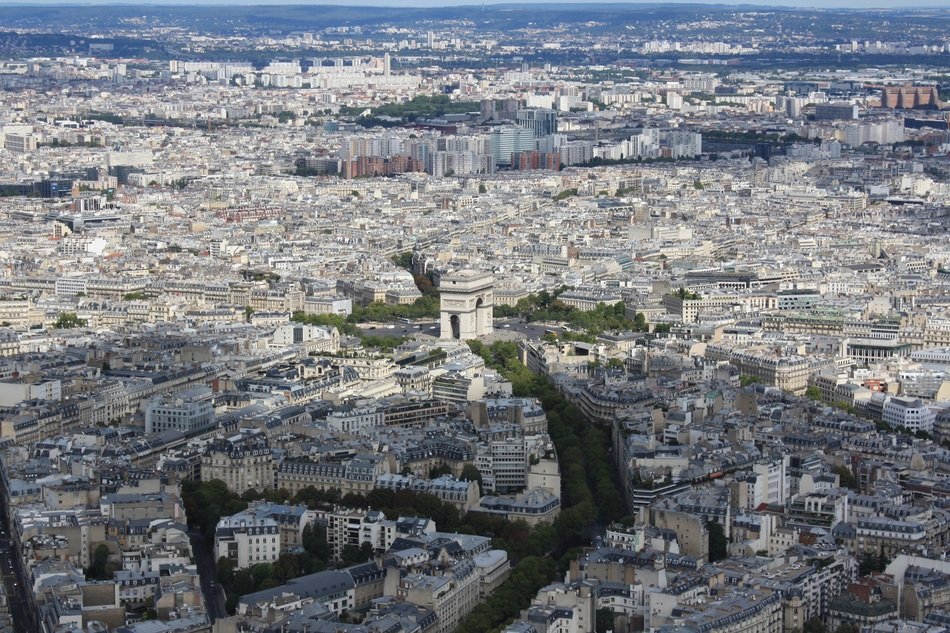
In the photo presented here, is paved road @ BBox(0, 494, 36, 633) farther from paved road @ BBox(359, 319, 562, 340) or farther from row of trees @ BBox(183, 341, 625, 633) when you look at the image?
paved road @ BBox(359, 319, 562, 340)

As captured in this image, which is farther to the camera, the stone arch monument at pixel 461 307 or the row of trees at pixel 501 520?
the stone arch monument at pixel 461 307

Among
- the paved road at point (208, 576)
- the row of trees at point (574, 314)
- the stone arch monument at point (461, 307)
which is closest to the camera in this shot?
the paved road at point (208, 576)

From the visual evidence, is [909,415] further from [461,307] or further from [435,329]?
[435,329]

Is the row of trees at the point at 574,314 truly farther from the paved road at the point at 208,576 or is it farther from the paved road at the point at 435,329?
the paved road at the point at 208,576

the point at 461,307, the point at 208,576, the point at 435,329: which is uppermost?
the point at 208,576

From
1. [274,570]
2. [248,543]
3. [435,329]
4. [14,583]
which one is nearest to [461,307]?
[435,329]

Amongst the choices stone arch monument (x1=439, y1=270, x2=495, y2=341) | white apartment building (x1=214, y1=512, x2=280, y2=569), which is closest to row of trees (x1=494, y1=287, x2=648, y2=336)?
stone arch monument (x1=439, y1=270, x2=495, y2=341)

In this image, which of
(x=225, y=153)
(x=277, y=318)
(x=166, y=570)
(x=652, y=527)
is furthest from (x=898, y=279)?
(x=225, y=153)

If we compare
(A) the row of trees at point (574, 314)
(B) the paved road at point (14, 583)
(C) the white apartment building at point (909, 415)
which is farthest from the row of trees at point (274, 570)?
(A) the row of trees at point (574, 314)

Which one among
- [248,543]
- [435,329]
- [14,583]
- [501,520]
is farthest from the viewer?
[435,329]

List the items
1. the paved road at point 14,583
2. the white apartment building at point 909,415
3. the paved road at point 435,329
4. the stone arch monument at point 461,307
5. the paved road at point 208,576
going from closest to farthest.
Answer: the paved road at point 14,583
the paved road at point 208,576
the white apartment building at point 909,415
the stone arch monument at point 461,307
the paved road at point 435,329
